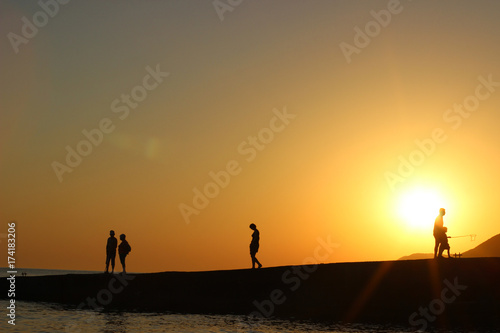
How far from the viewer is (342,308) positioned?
22750 mm

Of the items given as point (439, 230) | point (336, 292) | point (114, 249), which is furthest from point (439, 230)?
point (114, 249)

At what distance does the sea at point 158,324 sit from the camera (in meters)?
20.1

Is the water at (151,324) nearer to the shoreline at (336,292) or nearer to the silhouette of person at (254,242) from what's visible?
the shoreline at (336,292)

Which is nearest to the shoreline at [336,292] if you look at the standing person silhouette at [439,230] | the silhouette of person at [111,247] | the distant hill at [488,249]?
the standing person silhouette at [439,230]

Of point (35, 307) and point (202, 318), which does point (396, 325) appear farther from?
point (35, 307)

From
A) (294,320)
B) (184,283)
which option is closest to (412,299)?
(294,320)

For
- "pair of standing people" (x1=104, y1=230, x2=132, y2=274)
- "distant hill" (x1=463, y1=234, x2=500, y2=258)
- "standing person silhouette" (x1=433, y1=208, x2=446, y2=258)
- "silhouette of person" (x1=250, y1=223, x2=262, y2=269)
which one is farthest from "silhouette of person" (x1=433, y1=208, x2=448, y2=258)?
"distant hill" (x1=463, y1=234, x2=500, y2=258)

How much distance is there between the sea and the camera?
792 inches

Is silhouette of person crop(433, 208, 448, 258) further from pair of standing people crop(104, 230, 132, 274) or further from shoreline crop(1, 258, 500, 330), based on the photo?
pair of standing people crop(104, 230, 132, 274)

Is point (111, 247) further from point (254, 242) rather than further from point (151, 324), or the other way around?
point (254, 242)

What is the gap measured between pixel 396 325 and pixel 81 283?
19713 mm

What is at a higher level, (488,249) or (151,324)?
(488,249)

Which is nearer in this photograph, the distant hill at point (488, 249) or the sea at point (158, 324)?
the sea at point (158, 324)

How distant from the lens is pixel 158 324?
890 inches
